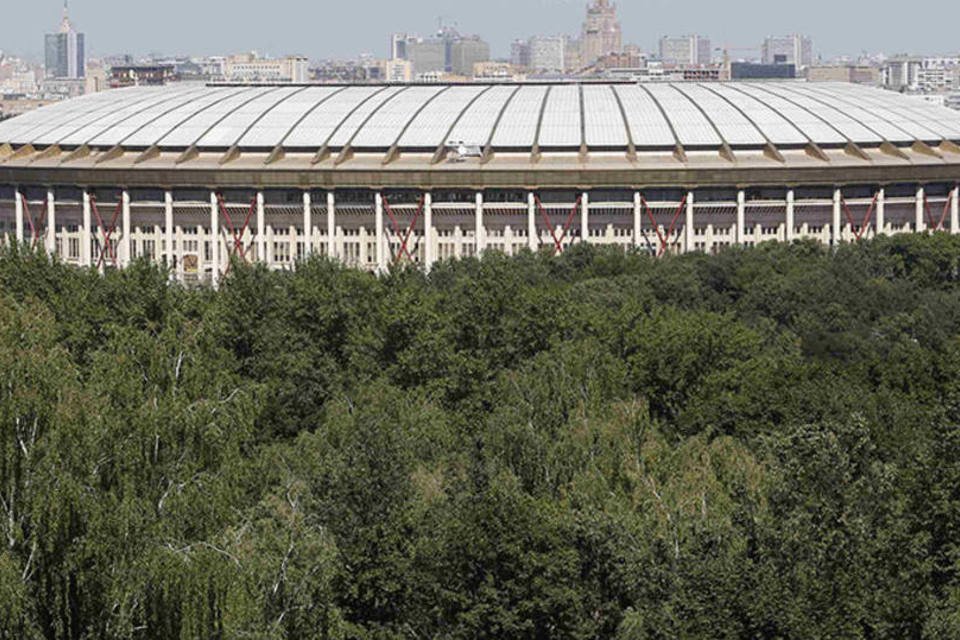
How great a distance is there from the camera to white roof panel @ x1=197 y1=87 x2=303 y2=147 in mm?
102500

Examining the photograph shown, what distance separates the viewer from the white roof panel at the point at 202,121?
103 metres

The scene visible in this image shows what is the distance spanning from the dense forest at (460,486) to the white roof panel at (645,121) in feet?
134

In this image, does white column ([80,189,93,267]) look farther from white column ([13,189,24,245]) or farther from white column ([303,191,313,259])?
white column ([303,191,313,259])

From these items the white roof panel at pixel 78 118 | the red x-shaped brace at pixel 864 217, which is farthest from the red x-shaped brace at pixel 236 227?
the red x-shaped brace at pixel 864 217

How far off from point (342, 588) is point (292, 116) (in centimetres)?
7159

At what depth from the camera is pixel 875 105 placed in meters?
111

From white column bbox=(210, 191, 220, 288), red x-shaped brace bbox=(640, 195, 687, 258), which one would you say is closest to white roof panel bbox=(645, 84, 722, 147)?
red x-shaped brace bbox=(640, 195, 687, 258)

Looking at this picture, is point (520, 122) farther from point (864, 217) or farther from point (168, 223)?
point (168, 223)

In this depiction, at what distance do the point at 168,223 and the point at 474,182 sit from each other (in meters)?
16.2

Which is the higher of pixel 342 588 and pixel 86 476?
pixel 86 476

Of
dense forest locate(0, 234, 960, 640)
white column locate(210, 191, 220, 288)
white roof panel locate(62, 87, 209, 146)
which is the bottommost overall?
white column locate(210, 191, 220, 288)

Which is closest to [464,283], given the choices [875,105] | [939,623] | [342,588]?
[342,588]

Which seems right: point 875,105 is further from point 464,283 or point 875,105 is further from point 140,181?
point 464,283

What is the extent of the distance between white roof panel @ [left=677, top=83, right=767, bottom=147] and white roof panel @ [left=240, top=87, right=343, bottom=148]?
2046cm
